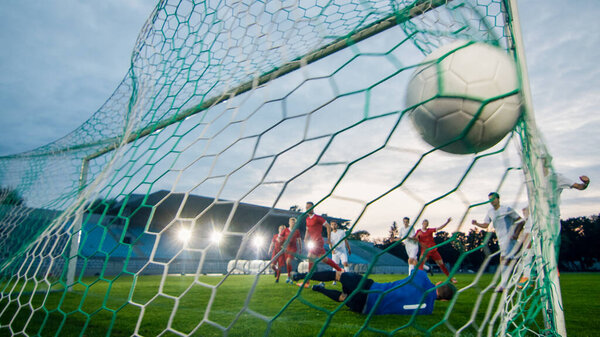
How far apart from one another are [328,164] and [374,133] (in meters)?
0.21

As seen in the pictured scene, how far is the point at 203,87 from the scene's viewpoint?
239cm

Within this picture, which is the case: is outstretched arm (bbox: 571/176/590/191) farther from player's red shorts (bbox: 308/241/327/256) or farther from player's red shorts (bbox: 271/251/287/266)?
player's red shorts (bbox: 308/241/327/256)

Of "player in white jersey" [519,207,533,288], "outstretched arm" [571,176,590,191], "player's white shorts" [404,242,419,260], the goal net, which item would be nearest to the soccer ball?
the goal net

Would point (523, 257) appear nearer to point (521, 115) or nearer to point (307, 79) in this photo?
point (521, 115)

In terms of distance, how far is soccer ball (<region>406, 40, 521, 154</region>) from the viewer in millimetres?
1377

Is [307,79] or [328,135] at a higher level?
[307,79]

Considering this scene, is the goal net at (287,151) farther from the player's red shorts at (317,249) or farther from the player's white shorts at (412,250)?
the player's white shorts at (412,250)

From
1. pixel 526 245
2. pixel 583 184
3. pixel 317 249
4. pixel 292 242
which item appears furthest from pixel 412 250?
pixel 526 245

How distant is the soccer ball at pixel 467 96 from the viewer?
54.2 inches


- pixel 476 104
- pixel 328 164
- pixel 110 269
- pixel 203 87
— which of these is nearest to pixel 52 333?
pixel 203 87

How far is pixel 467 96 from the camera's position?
1.36 meters

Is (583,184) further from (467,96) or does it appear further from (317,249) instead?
(317,249)

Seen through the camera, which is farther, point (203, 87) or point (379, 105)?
point (203, 87)

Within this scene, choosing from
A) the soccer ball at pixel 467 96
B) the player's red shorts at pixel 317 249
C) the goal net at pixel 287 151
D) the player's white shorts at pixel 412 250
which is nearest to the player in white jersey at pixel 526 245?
the goal net at pixel 287 151
